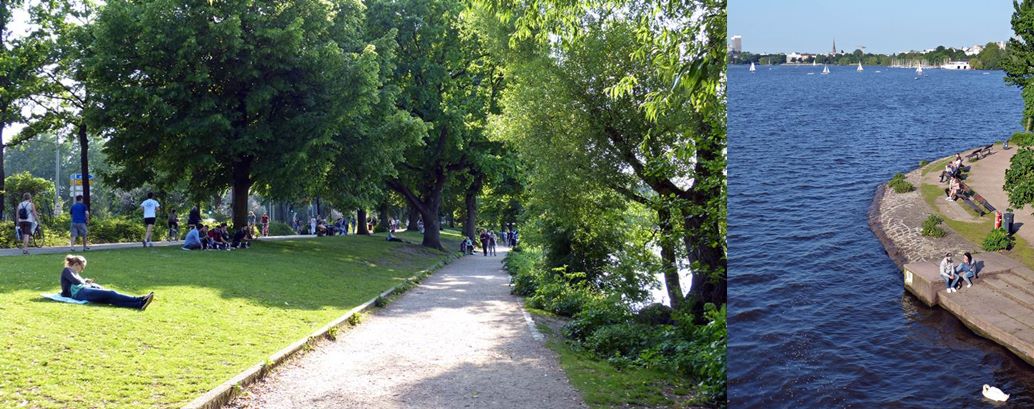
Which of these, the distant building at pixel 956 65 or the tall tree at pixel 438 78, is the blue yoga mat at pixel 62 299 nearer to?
the distant building at pixel 956 65

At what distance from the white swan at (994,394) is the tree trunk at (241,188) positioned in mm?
24873

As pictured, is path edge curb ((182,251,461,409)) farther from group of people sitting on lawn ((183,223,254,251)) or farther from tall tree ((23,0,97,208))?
tall tree ((23,0,97,208))

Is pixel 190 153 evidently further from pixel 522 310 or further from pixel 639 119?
pixel 639 119

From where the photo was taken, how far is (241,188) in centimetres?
2620

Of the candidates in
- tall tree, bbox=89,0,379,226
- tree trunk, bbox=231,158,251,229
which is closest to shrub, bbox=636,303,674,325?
tall tree, bbox=89,0,379,226

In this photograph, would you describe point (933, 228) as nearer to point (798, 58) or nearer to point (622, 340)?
point (798, 58)

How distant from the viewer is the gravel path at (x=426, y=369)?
8.06 meters

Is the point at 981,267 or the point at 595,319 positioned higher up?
the point at 981,267

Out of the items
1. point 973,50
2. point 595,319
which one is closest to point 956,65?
point 973,50

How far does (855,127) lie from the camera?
386 centimetres

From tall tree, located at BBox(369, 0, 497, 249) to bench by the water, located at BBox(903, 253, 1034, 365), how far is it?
2962 centimetres

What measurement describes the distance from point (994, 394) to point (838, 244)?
Answer: 87 cm

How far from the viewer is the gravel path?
8062mm

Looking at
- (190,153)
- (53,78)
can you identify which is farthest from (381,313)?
(53,78)
